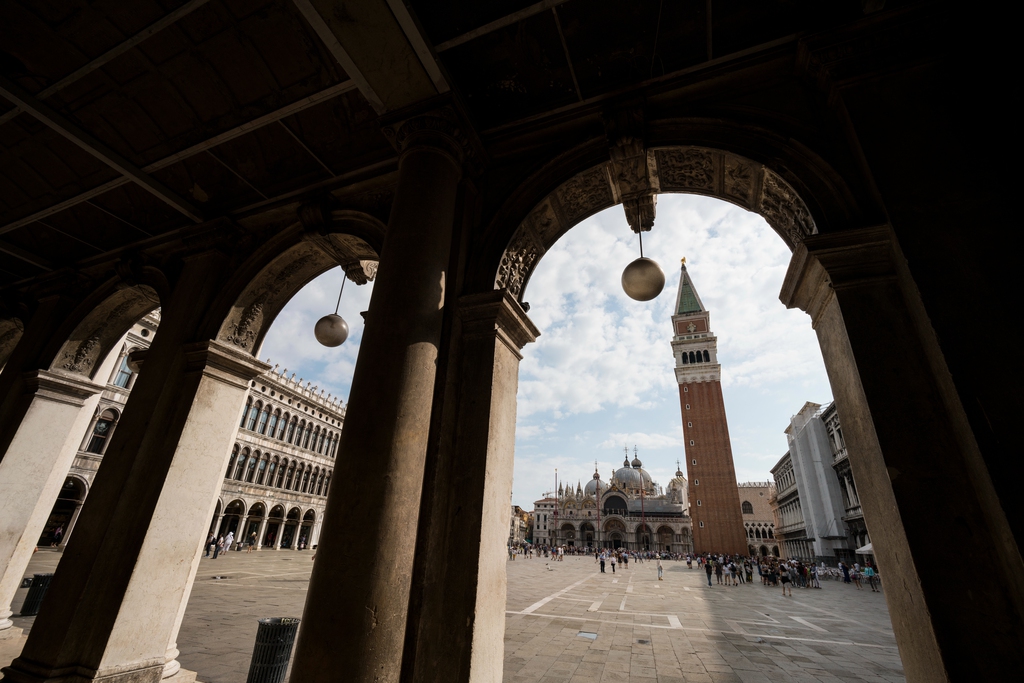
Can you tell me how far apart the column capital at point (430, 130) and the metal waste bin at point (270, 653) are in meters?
4.61

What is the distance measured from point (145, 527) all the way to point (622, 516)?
245 feet

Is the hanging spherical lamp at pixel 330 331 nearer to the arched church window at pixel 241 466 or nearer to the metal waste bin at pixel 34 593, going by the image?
the metal waste bin at pixel 34 593

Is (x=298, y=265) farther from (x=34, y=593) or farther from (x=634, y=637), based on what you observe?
(x=634, y=637)

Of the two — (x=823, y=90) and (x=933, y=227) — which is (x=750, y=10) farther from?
(x=933, y=227)

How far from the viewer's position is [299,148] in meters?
4.50

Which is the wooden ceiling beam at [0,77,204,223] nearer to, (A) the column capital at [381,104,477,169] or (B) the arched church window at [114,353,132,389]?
(A) the column capital at [381,104,477,169]

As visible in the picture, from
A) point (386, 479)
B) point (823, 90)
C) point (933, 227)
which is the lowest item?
point (386, 479)

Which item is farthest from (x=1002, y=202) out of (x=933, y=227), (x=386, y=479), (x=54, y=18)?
(x=54, y=18)

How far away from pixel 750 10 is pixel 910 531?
11.4 ft

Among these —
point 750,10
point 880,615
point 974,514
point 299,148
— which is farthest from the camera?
point 880,615

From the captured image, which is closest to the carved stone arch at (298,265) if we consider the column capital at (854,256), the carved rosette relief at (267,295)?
the carved rosette relief at (267,295)

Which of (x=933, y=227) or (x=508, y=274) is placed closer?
(x=933, y=227)

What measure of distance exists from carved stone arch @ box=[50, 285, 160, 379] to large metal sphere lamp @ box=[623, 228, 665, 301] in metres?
6.35

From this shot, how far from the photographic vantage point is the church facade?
220ft
